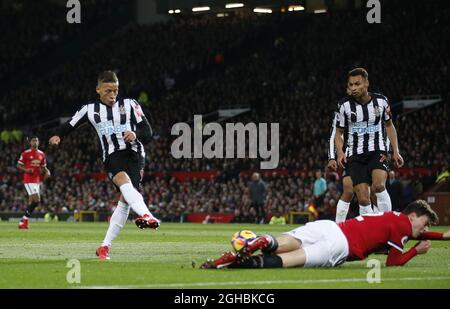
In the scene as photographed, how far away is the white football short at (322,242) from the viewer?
10391mm

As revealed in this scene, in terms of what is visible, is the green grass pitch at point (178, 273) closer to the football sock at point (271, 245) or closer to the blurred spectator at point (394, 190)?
the football sock at point (271, 245)

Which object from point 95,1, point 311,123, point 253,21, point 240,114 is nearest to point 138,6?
point 95,1

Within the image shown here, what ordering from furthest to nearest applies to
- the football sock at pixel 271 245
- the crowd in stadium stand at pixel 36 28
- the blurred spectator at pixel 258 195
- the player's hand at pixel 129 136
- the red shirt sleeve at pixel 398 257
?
1. the crowd in stadium stand at pixel 36 28
2. the blurred spectator at pixel 258 195
3. the player's hand at pixel 129 136
4. the red shirt sleeve at pixel 398 257
5. the football sock at pixel 271 245

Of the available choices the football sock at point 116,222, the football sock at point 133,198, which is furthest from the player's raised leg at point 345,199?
the football sock at point 133,198

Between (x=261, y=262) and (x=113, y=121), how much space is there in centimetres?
362

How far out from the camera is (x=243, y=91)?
43688 millimetres

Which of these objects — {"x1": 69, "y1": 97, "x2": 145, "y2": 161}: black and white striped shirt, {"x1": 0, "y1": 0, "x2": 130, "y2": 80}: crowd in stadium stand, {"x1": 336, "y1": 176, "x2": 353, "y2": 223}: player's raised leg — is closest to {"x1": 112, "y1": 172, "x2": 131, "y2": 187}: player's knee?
{"x1": 69, "y1": 97, "x2": 145, "y2": 161}: black and white striped shirt

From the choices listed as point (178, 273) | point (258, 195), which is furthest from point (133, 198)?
point (258, 195)

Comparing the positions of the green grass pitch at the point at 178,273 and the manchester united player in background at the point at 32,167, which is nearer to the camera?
the green grass pitch at the point at 178,273

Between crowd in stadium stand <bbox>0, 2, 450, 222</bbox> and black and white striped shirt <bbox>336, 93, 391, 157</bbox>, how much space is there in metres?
14.7

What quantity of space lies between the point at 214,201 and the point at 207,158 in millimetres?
3141

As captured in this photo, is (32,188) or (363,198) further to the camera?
(32,188)

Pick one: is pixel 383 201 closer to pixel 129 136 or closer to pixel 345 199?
pixel 345 199

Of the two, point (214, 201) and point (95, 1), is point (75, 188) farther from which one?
point (95, 1)
